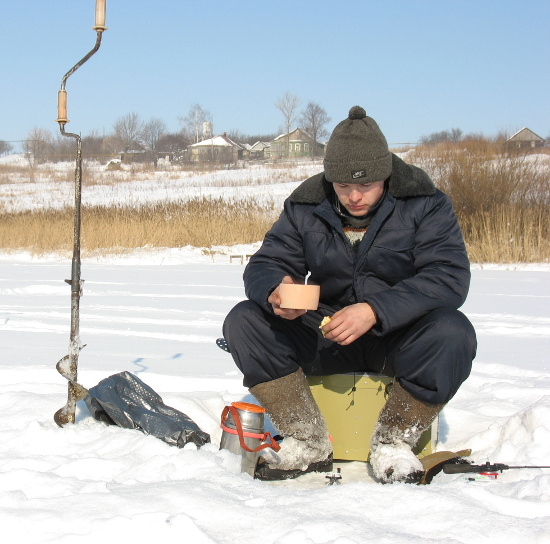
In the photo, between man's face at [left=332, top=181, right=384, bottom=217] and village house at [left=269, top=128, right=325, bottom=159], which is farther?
village house at [left=269, top=128, right=325, bottom=159]

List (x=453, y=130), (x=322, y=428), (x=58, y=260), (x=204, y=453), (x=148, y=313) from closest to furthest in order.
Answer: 1. (x=204, y=453)
2. (x=322, y=428)
3. (x=148, y=313)
4. (x=58, y=260)
5. (x=453, y=130)

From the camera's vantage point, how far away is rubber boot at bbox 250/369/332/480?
2.34 m

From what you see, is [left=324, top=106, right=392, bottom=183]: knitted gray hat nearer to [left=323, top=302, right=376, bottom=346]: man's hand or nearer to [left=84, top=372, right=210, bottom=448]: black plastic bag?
[left=323, top=302, right=376, bottom=346]: man's hand

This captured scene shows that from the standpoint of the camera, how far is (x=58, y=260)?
38.5 feet

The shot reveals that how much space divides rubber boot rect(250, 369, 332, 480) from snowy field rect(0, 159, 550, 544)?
7cm

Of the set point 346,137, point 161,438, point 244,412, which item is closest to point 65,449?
point 161,438

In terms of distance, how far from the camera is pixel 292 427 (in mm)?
2371

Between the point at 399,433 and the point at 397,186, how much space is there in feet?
3.06

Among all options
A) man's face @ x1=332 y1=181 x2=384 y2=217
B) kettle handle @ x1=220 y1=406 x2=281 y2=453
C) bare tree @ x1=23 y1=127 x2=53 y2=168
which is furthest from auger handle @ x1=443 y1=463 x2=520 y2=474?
bare tree @ x1=23 y1=127 x2=53 y2=168

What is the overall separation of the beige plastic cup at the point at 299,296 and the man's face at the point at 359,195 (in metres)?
0.47

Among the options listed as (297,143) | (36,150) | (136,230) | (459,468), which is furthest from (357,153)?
(297,143)

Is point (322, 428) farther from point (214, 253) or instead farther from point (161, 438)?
point (214, 253)

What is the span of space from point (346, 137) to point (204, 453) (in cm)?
130

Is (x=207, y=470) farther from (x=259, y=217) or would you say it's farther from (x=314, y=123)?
(x=314, y=123)
